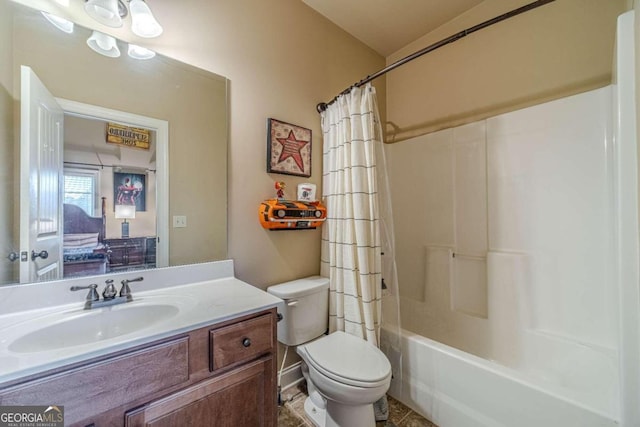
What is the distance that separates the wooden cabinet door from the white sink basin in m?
0.27

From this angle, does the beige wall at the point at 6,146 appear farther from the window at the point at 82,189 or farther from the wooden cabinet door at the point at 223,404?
the wooden cabinet door at the point at 223,404

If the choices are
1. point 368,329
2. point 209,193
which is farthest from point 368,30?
point 368,329

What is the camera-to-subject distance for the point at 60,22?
1.02 meters

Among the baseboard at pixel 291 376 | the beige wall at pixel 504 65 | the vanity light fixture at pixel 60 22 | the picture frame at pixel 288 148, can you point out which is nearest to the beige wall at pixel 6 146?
the vanity light fixture at pixel 60 22

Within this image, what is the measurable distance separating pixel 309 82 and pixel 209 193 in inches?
43.5

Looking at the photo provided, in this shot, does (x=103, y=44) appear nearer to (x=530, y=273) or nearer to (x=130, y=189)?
(x=130, y=189)

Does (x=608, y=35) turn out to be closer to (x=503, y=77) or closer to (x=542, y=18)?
(x=542, y=18)

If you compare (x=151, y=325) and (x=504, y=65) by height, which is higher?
(x=504, y=65)

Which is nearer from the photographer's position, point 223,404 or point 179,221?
point 223,404

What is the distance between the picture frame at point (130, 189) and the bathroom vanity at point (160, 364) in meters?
0.43

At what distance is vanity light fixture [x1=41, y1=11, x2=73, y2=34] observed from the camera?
100cm

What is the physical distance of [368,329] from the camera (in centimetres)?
146

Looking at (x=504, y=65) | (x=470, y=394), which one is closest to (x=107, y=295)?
(x=470, y=394)

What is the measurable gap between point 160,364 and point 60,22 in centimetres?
140
